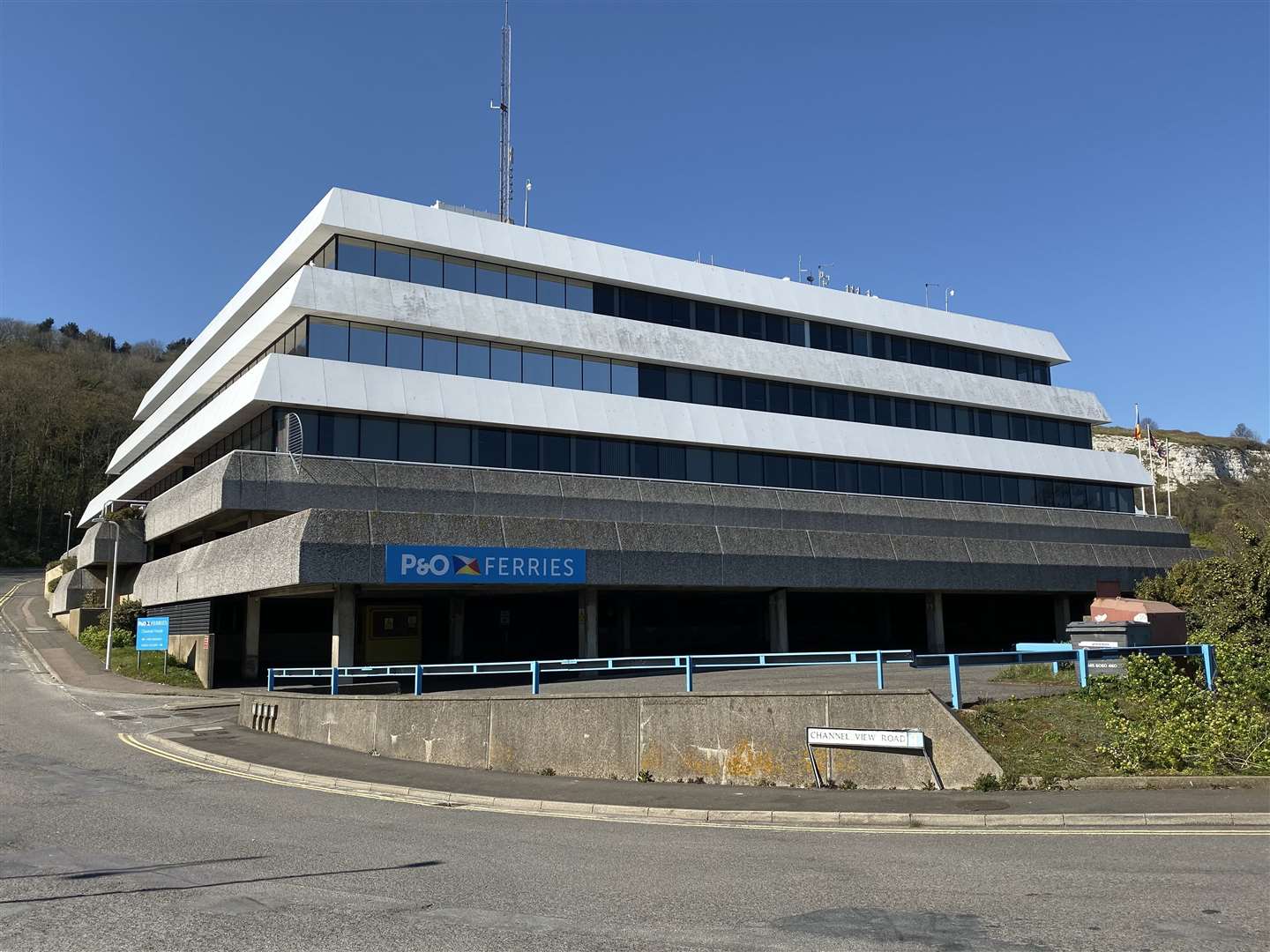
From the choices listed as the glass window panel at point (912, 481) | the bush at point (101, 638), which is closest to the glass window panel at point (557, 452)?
the glass window panel at point (912, 481)

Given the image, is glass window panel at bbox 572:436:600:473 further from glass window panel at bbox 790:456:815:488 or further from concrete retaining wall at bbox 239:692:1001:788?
concrete retaining wall at bbox 239:692:1001:788

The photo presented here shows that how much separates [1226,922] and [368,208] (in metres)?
34.8

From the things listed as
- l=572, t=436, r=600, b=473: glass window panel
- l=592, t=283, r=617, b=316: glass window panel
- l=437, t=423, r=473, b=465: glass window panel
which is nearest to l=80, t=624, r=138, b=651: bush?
l=437, t=423, r=473, b=465: glass window panel

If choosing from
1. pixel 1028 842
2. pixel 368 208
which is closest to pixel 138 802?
pixel 1028 842

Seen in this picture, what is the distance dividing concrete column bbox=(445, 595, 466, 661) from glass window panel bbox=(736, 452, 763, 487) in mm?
12361

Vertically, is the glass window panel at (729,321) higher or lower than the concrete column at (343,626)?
higher

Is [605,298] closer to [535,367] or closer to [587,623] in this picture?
[535,367]

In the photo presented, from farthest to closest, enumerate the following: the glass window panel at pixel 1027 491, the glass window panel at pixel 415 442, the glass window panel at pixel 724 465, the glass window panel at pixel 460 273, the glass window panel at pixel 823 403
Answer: the glass window panel at pixel 1027 491 → the glass window panel at pixel 823 403 → the glass window panel at pixel 724 465 → the glass window panel at pixel 460 273 → the glass window panel at pixel 415 442

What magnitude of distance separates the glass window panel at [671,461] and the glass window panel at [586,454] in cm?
271

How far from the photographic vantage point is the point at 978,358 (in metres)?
51.6

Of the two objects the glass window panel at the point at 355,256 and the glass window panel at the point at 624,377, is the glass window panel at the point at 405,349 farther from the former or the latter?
the glass window panel at the point at 624,377

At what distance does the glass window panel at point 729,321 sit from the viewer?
44.0 metres

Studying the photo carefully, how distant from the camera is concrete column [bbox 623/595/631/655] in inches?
1624

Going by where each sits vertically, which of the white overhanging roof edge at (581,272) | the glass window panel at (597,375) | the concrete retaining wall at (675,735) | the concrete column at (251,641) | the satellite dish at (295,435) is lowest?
the concrete retaining wall at (675,735)
